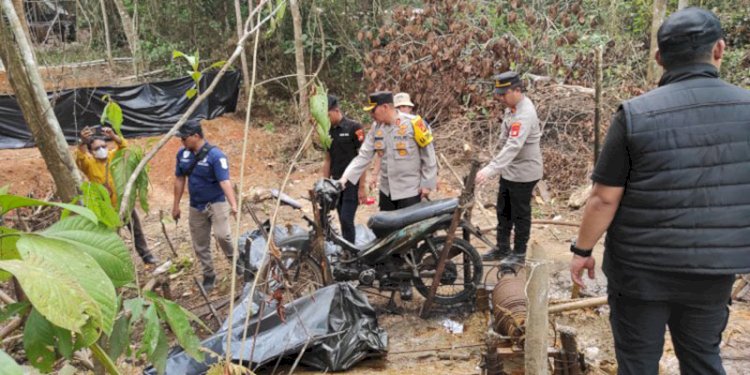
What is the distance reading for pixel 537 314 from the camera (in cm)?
213

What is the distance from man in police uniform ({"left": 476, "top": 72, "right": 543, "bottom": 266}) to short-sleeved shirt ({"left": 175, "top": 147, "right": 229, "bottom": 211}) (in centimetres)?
231

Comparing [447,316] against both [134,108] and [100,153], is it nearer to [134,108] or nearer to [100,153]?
[100,153]

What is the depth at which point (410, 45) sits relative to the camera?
9875 mm

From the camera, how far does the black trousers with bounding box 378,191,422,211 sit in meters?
4.99

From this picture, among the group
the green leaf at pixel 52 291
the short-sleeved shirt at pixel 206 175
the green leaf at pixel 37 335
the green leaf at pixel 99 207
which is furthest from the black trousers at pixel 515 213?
the green leaf at pixel 52 291

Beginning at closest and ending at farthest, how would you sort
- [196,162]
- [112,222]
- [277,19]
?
[112,222], [277,19], [196,162]

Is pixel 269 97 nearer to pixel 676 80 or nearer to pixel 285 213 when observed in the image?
pixel 285 213

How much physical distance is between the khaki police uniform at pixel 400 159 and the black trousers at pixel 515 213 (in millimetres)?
682

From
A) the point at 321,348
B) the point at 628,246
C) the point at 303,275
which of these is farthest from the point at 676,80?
the point at 303,275

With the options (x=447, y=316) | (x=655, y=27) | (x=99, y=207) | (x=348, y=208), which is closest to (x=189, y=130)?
(x=348, y=208)

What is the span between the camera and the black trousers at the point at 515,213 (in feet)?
15.8

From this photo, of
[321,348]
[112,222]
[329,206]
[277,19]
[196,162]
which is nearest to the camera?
[112,222]

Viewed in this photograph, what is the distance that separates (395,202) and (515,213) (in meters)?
1.10

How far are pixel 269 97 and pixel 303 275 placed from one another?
391 inches
